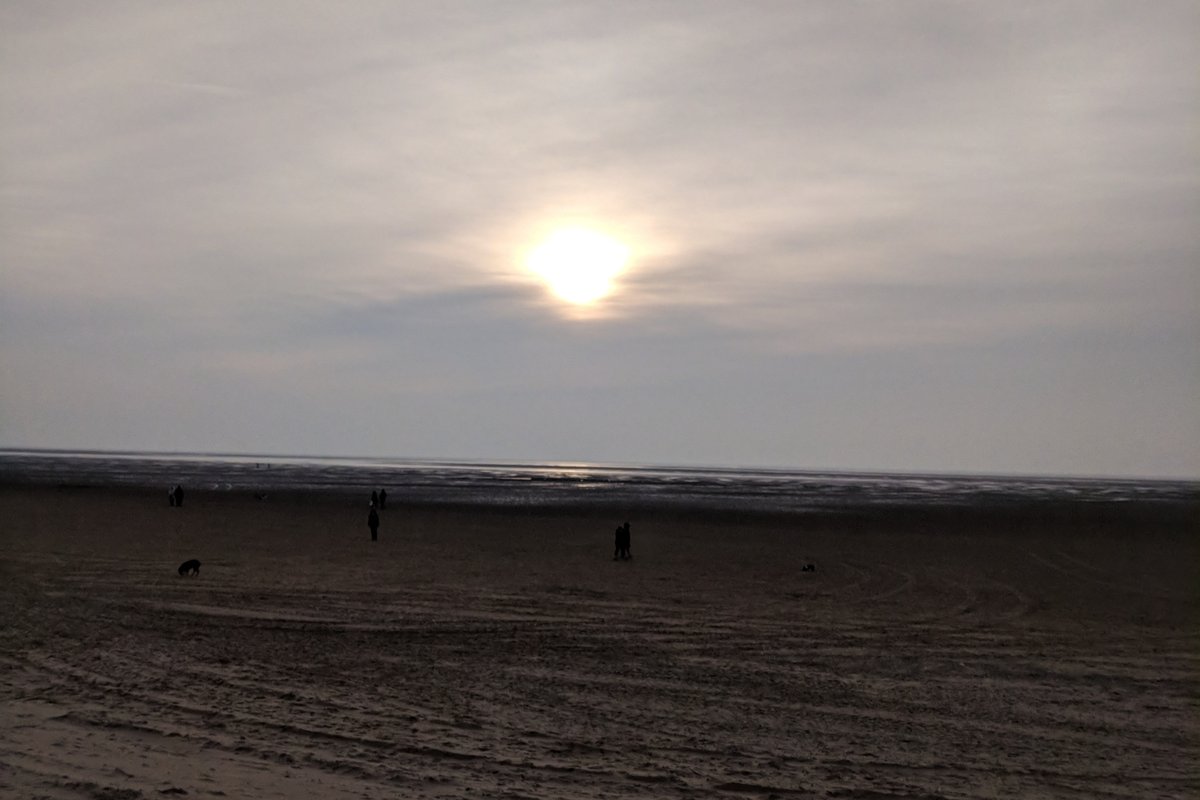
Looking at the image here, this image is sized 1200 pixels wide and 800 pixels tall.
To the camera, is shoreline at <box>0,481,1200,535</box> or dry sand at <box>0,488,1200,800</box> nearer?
dry sand at <box>0,488,1200,800</box>

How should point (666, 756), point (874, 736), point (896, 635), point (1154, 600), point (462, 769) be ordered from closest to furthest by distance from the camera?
point (462, 769)
point (666, 756)
point (874, 736)
point (896, 635)
point (1154, 600)

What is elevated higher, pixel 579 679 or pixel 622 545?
pixel 622 545

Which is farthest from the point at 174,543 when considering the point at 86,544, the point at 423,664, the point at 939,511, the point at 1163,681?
the point at 939,511

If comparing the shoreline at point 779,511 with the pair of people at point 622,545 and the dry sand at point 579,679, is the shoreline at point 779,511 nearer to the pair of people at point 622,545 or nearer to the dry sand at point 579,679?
the pair of people at point 622,545

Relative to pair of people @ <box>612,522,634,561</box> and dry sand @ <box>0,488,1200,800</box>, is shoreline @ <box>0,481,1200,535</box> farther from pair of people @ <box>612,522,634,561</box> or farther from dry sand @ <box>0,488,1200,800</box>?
dry sand @ <box>0,488,1200,800</box>

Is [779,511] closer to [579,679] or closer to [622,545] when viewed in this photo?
[622,545]

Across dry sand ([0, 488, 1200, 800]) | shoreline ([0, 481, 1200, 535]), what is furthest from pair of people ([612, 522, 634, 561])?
shoreline ([0, 481, 1200, 535])

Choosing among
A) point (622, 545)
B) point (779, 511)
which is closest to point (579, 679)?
point (622, 545)

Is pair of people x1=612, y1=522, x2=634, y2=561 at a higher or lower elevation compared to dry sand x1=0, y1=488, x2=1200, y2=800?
higher

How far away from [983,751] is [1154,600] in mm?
16204

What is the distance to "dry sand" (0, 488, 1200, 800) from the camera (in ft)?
32.0

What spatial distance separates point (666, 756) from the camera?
1045 centimetres

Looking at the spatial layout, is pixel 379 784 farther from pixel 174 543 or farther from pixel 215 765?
pixel 174 543

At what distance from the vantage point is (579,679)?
13.9 m
